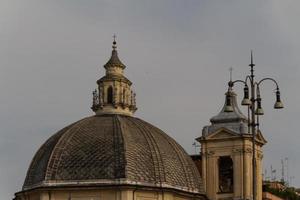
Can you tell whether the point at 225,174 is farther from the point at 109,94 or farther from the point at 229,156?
the point at 109,94

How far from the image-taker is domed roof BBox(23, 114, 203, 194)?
55.5 metres

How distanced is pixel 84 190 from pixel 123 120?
21.3 ft

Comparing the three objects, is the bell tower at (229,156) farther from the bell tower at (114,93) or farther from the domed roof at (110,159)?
the bell tower at (114,93)

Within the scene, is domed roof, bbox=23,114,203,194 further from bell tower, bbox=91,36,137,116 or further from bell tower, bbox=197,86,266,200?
bell tower, bbox=197,86,266,200

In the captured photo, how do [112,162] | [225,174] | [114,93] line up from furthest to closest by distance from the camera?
1. [225,174]
2. [114,93]
3. [112,162]

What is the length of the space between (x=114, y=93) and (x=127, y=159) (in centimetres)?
784

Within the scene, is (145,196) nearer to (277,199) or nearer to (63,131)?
(63,131)

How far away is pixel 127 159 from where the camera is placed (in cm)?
5575

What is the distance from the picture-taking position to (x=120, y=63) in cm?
6394

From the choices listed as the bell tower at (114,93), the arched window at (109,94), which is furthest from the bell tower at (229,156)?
the arched window at (109,94)

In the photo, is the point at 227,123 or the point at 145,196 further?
the point at 227,123

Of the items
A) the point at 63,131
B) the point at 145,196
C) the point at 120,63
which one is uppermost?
the point at 120,63

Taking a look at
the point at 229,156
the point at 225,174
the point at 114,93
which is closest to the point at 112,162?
the point at 114,93

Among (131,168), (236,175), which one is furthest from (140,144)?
(236,175)
